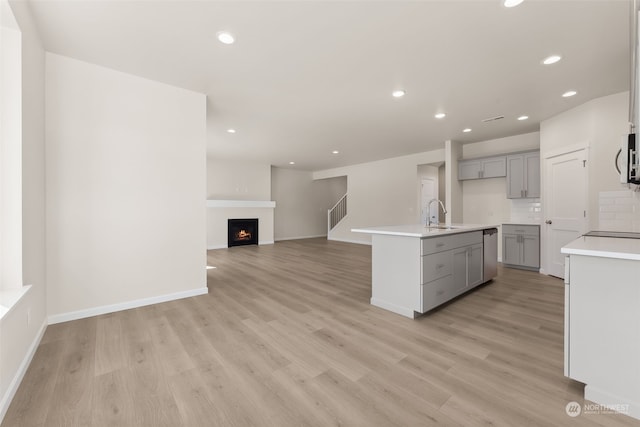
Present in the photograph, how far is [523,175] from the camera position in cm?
510

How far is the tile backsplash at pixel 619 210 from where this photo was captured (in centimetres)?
335

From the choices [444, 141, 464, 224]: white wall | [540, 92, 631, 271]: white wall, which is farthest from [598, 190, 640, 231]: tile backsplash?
[444, 141, 464, 224]: white wall

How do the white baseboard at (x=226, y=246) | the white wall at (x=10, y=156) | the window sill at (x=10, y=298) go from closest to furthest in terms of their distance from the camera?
the window sill at (x=10, y=298), the white wall at (x=10, y=156), the white baseboard at (x=226, y=246)

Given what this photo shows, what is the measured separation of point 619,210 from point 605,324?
10.1ft

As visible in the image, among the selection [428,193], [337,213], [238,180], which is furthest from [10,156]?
[337,213]

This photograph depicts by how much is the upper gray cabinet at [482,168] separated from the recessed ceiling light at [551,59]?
2.92 metres

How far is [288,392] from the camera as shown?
166 cm

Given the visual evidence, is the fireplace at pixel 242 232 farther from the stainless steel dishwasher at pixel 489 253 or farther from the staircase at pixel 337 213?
the stainless steel dishwasher at pixel 489 253

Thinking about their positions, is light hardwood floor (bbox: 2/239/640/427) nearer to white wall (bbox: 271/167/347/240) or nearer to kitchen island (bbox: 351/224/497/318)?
kitchen island (bbox: 351/224/497/318)

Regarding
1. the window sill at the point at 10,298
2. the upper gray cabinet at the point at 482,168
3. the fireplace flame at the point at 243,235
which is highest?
the upper gray cabinet at the point at 482,168

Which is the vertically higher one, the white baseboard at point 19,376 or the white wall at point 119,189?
the white wall at point 119,189

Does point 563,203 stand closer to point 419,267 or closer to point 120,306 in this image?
point 419,267

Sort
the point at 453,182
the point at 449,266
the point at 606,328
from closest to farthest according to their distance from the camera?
the point at 606,328, the point at 449,266, the point at 453,182

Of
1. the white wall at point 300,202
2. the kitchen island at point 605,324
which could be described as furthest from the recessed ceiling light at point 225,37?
the white wall at point 300,202
